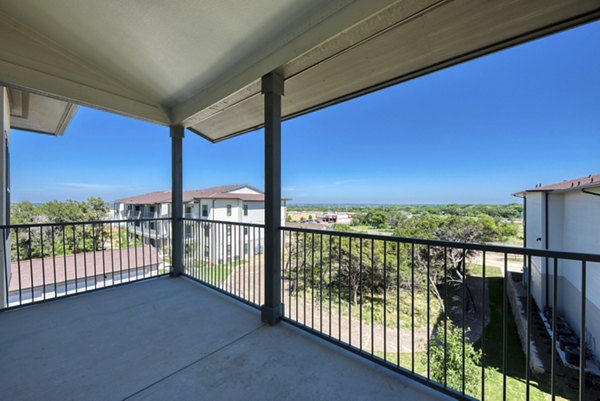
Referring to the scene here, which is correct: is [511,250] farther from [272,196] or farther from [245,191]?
[245,191]

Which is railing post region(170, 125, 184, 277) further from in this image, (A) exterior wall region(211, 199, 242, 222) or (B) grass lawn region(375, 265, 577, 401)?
(A) exterior wall region(211, 199, 242, 222)

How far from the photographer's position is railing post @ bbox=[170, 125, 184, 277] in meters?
3.71

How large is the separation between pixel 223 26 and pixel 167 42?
0.69 meters

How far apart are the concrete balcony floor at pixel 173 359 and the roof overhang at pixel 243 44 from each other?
245 cm

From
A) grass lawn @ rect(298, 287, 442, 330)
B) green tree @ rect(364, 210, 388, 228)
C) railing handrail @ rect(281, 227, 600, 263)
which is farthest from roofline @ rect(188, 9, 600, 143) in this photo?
green tree @ rect(364, 210, 388, 228)

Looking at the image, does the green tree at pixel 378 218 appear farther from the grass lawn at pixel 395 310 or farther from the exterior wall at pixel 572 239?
the exterior wall at pixel 572 239

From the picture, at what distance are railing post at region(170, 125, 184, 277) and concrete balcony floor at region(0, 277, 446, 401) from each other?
1.13 m

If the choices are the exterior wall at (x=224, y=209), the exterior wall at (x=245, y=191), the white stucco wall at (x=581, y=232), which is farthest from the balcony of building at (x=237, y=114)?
the exterior wall at (x=245, y=191)

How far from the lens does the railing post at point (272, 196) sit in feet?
7.59

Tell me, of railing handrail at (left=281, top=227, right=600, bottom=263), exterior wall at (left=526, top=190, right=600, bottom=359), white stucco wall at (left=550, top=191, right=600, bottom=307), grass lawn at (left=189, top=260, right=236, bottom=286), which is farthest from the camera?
exterior wall at (left=526, top=190, right=600, bottom=359)

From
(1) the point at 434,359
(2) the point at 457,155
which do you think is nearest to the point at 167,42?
(1) the point at 434,359

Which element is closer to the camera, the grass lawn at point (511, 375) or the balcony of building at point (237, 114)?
the balcony of building at point (237, 114)

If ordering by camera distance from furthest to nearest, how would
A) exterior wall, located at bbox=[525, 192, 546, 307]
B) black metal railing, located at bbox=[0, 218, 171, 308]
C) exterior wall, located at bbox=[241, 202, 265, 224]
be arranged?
exterior wall, located at bbox=[241, 202, 265, 224] → exterior wall, located at bbox=[525, 192, 546, 307] → black metal railing, located at bbox=[0, 218, 171, 308]

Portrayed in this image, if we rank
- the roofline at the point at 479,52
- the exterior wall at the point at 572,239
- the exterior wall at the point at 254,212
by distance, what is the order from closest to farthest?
the roofline at the point at 479,52 → the exterior wall at the point at 572,239 → the exterior wall at the point at 254,212
